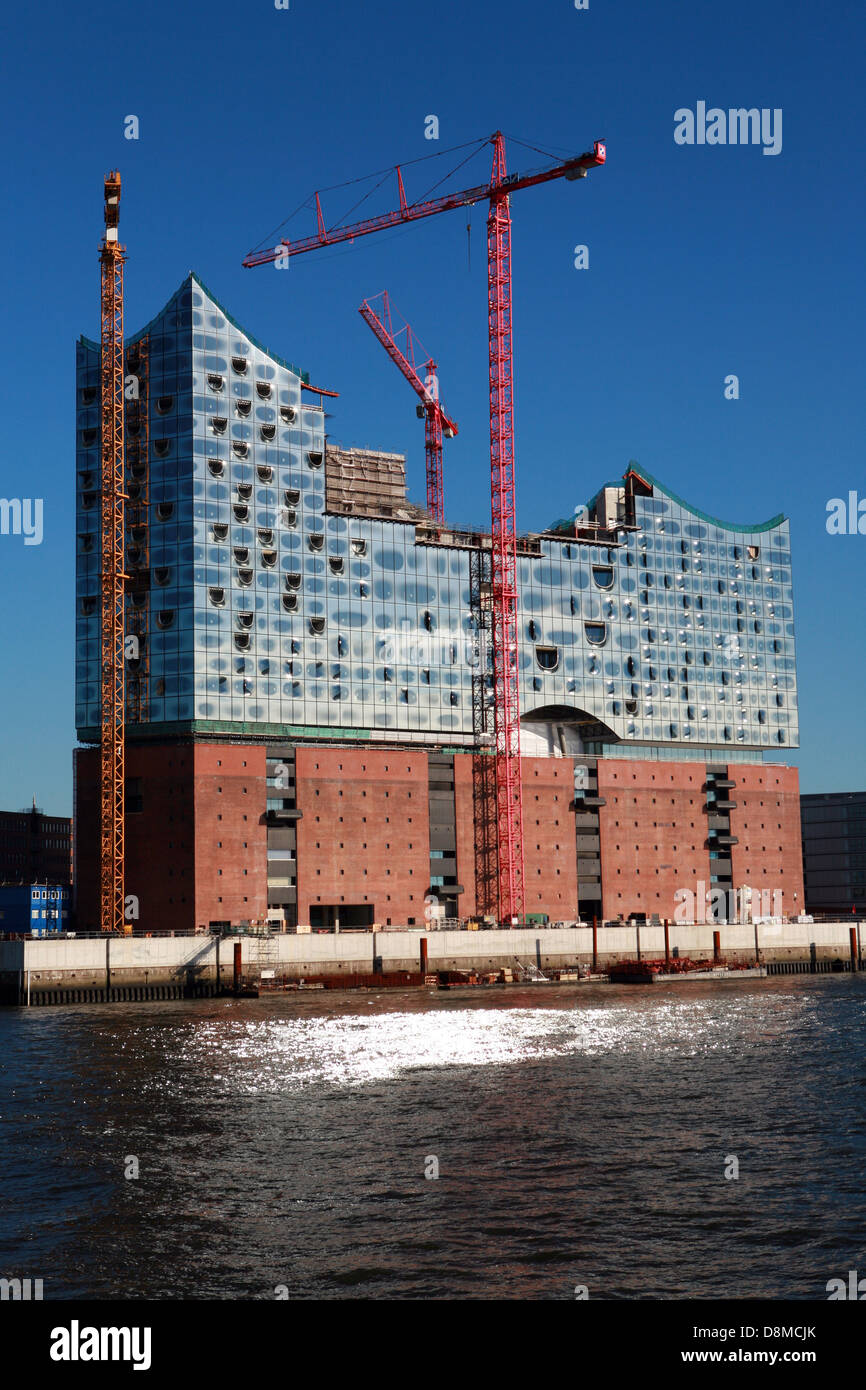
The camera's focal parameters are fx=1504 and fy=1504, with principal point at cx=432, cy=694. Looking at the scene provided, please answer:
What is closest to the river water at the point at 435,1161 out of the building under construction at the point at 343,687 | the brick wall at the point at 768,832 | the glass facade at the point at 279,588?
the building under construction at the point at 343,687

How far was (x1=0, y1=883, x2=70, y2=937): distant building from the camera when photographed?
147 metres

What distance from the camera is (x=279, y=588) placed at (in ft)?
490

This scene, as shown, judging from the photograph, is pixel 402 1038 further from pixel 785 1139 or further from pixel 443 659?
pixel 443 659

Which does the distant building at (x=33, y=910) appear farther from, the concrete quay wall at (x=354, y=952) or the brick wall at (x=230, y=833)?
the concrete quay wall at (x=354, y=952)

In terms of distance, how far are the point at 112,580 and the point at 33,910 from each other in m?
33.7

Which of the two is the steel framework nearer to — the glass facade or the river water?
the glass facade

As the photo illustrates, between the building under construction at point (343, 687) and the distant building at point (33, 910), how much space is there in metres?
4.89

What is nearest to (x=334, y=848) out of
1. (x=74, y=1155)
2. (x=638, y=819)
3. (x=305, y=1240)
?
(x=638, y=819)

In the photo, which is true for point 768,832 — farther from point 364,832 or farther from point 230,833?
point 230,833

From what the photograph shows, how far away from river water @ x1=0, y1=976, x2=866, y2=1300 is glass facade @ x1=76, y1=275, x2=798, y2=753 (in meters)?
57.1

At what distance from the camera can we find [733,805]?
177m

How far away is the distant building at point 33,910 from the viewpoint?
147 metres

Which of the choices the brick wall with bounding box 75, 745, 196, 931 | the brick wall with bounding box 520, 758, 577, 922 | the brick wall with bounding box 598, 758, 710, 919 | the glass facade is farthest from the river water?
the brick wall with bounding box 598, 758, 710, 919

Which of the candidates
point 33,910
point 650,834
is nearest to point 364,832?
point 33,910
